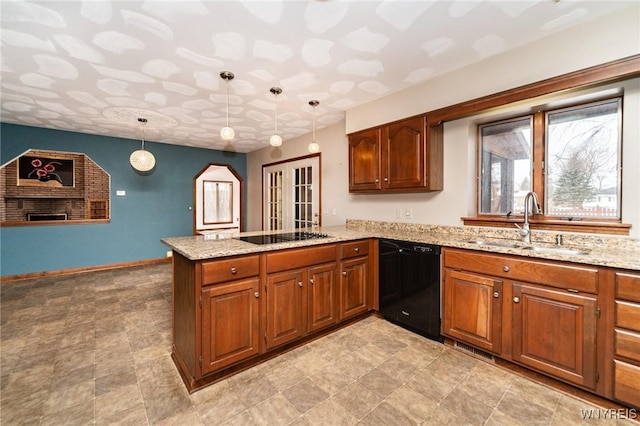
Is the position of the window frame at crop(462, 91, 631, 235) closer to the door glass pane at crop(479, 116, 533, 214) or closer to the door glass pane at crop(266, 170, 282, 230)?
the door glass pane at crop(479, 116, 533, 214)

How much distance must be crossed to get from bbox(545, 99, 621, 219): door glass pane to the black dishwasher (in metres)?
1.14

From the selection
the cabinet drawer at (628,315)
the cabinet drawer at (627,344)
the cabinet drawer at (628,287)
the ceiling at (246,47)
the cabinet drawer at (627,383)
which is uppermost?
the ceiling at (246,47)

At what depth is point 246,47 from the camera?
2.20 m

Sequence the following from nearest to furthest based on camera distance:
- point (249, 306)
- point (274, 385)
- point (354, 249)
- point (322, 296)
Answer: point (274, 385), point (249, 306), point (322, 296), point (354, 249)

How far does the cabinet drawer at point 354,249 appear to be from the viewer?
2.74 meters

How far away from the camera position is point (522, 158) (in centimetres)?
255

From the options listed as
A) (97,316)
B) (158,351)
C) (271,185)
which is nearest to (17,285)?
(97,316)

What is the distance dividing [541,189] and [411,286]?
144 centimetres

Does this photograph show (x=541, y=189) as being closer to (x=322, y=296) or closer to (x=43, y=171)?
(x=322, y=296)

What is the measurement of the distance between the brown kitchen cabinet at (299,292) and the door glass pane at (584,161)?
6.66 ft

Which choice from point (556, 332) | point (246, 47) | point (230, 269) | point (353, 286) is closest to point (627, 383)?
point (556, 332)

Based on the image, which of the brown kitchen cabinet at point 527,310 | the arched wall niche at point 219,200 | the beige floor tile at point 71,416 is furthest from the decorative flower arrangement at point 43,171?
the brown kitchen cabinet at point 527,310

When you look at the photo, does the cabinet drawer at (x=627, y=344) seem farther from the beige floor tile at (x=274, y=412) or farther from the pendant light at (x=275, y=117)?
the pendant light at (x=275, y=117)

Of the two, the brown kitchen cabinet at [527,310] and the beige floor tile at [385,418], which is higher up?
the brown kitchen cabinet at [527,310]
